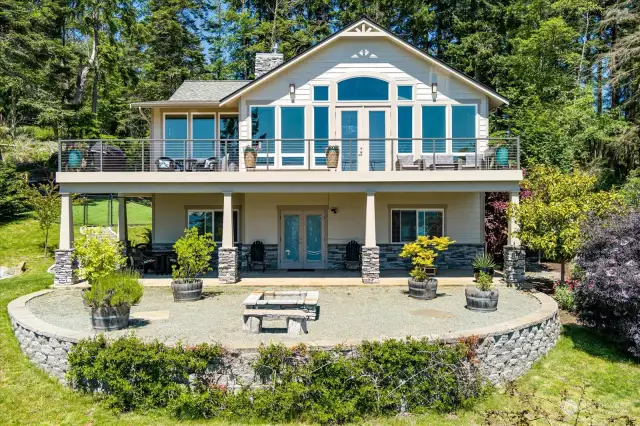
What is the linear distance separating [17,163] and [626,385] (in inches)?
1367

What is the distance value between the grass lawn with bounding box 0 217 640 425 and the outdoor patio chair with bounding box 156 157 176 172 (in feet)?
21.2

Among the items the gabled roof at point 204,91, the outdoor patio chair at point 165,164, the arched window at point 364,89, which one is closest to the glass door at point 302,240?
the outdoor patio chair at point 165,164

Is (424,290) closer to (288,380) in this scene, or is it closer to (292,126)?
(288,380)

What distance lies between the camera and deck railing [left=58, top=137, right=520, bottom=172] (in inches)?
548

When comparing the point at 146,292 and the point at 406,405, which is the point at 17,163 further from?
the point at 406,405

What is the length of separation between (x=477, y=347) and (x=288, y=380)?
11.2 ft

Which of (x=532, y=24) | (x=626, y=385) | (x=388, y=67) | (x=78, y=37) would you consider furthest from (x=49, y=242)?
(x=532, y=24)

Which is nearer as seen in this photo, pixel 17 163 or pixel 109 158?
pixel 109 158

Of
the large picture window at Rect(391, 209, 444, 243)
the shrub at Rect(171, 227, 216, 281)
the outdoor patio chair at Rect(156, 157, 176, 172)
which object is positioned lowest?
the shrub at Rect(171, 227, 216, 281)

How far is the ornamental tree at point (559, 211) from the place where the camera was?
11.2m

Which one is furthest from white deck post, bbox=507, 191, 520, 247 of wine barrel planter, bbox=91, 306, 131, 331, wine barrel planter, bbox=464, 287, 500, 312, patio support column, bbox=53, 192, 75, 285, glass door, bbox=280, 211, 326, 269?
patio support column, bbox=53, 192, 75, 285

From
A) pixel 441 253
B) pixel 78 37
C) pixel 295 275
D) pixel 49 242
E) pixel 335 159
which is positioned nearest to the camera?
pixel 335 159

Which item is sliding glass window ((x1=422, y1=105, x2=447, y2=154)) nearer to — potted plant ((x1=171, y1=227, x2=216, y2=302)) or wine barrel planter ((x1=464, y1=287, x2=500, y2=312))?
wine barrel planter ((x1=464, y1=287, x2=500, y2=312))

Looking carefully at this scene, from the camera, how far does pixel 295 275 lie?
15008 mm
